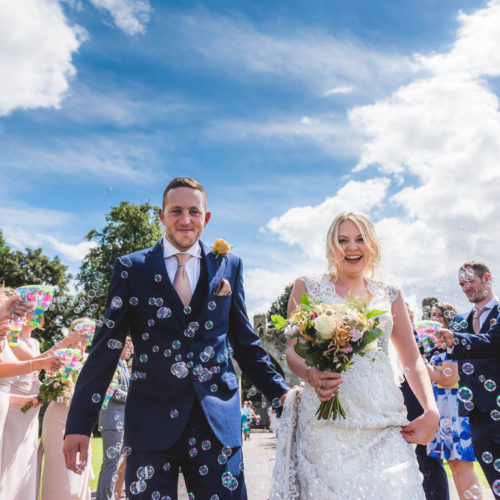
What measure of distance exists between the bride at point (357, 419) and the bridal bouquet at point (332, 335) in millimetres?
87

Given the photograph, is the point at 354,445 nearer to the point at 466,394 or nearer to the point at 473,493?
the point at 466,394

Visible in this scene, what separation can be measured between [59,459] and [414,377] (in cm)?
508

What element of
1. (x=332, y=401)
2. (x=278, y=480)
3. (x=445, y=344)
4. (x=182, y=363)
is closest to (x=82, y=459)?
(x=182, y=363)

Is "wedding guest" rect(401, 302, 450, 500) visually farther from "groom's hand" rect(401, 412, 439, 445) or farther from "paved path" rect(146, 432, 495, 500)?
"groom's hand" rect(401, 412, 439, 445)

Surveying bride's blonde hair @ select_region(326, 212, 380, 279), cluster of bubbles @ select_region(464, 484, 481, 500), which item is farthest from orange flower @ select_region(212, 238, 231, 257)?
cluster of bubbles @ select_region(464, 484, 481, 500)

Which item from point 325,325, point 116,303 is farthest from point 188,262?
point 325,325

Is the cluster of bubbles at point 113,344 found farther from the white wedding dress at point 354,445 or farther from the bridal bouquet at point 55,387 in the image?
the bridal bouquet at point 55,387

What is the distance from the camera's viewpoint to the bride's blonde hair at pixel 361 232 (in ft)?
12.4

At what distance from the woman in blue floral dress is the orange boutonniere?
348 centimetres

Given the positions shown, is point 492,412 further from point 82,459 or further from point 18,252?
point 18,252

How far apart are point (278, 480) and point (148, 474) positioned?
0.87 metres

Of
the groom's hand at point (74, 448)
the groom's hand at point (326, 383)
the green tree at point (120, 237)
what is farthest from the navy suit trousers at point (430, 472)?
the green tree at point (120, 237)

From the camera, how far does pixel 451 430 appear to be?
6.51 meters

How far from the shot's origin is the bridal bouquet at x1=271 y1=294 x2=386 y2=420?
10.1 ft
